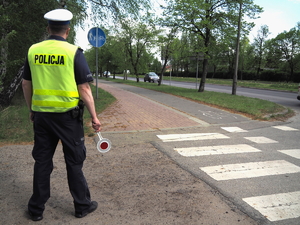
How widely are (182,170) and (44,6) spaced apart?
815cm

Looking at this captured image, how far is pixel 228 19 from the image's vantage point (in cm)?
1700

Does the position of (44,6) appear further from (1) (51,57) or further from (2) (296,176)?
(2) (296,176)

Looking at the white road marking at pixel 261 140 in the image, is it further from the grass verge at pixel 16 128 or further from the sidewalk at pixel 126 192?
the grass verge at pixel 16 128

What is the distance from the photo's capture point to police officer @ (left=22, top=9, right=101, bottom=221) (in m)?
2.55

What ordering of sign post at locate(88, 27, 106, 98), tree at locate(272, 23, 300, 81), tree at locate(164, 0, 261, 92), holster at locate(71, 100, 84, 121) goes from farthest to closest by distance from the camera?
tree at locate(272, 23, 300, 81)
tree at locate(164, 0, 261, 92)
sign post at locate(88, 27, 106, 98)
holster at locate(71, 100, 84, 121)

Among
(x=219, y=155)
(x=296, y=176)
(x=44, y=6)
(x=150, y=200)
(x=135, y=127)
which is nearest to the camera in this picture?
(x=150, y=200)

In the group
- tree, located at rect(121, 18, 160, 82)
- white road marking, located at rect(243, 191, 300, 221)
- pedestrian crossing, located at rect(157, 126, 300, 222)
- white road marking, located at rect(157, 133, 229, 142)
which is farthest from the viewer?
tree, located at rect(121, 18, 160, 82)

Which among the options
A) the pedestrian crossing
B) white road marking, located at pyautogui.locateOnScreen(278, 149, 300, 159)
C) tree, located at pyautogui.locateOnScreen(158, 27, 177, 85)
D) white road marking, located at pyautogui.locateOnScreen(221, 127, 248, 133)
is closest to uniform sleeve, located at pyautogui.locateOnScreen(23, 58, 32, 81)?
the pedestrian crossing

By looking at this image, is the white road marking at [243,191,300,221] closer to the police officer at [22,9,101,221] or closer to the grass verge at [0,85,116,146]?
the police officer at [22,9,101,221]

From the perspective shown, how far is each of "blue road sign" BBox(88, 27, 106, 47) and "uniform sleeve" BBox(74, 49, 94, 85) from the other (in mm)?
8744

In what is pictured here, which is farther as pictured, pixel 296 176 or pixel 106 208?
pixel 296 176

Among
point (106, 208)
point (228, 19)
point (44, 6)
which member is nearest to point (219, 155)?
point (106, 208)

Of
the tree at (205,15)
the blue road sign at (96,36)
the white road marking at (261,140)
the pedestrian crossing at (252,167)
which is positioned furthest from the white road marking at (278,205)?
the tree at (205,15)

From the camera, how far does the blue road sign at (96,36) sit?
1088 cm
